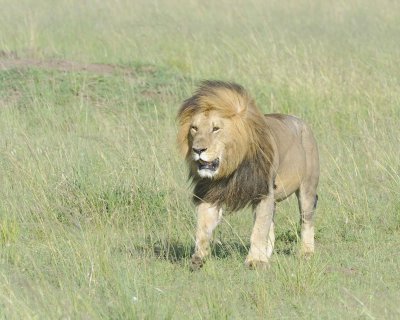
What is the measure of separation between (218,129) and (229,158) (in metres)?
0.16

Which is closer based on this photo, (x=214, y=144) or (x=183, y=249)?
(x=214, y=144)

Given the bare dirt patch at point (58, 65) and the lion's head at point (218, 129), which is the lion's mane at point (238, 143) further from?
the bare dirt patch at point (58, 65)

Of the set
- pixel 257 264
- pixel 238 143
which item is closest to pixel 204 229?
pixel 257 264

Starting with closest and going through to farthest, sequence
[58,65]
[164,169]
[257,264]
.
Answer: [257,264] → [164,169] → [58,65]

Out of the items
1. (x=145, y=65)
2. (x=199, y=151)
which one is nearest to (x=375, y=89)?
(x=145, y=65)

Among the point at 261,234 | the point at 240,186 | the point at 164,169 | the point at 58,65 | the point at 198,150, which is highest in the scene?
the point at 198,150

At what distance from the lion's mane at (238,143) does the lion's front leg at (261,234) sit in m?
0.06

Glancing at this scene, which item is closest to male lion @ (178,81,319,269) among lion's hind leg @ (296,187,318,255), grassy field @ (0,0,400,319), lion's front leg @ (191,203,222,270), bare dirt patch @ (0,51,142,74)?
lion's front leg @ (191,203,222,270)

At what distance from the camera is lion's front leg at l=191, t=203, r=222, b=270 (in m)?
5.70

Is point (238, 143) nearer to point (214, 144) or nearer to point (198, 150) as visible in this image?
point (214, 144)

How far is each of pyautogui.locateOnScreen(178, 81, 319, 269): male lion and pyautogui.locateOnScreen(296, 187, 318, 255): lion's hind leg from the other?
0.40 metres

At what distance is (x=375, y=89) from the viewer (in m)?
10.6

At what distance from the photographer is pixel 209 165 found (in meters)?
5.62

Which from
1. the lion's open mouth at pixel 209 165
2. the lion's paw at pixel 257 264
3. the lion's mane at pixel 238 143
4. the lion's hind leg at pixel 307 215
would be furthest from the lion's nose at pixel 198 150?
the lion's hind leg at pixel 307 215
